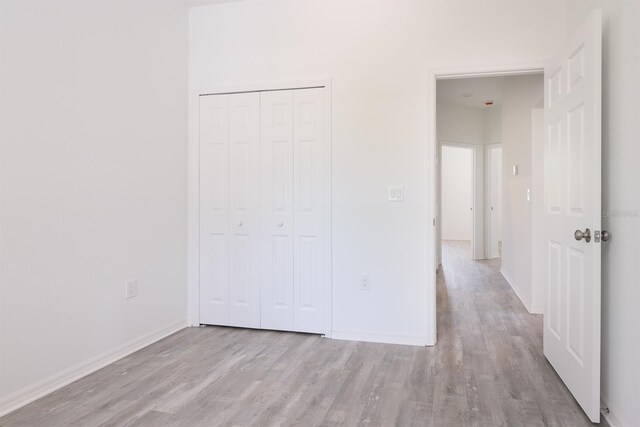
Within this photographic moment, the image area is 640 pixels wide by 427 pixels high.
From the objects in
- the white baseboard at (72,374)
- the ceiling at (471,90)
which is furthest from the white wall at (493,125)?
the white baseboard at (72,374)

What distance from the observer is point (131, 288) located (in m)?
3.03

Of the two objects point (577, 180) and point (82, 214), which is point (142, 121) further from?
point (577, 180)

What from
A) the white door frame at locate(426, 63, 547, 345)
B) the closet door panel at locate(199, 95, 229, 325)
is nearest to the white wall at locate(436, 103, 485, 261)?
the white door frame at locate(426, 63, 547, 345)

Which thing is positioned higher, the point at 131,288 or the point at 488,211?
the point at 488,211

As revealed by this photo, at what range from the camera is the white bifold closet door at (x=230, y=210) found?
3551 millimetres

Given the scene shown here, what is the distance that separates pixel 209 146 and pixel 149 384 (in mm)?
1965

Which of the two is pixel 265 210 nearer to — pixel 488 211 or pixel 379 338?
pixel 379 338

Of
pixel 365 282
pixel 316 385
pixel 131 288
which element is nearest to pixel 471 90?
pixel 365 282

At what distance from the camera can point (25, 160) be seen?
2240mm

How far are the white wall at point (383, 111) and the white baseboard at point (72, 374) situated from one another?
1449mm

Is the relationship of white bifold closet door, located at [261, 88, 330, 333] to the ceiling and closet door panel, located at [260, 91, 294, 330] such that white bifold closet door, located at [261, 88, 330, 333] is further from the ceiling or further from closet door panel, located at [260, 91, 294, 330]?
the ceiling

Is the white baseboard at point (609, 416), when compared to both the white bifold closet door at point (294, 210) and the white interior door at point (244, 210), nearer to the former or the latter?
the white bifold closet door at point (294, 210)

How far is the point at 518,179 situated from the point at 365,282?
8.86 feet

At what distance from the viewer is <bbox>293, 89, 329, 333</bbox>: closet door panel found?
337cm
